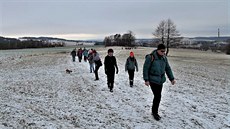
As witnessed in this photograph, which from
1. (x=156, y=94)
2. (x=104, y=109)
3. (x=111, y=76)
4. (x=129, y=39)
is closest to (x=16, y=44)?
(x=129, y=39)

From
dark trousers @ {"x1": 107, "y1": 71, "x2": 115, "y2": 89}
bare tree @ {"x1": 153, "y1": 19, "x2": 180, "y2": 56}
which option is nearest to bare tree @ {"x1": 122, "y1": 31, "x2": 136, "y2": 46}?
bare tree @ {"x1": 153, "y1": 19, "x2": 180, "y2": 56}

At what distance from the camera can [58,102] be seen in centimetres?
951

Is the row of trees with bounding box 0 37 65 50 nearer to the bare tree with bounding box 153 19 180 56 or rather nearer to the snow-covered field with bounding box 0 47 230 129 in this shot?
the bare tree with bounding box 153 19 180 56

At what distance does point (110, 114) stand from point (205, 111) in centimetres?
349

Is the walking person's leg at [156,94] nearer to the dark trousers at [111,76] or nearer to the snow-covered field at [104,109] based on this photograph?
the snow-covered field at [104,109]

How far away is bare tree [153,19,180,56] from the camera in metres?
71.4

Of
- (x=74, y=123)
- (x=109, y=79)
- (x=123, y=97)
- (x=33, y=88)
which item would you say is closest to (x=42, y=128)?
(x=74, y=123)

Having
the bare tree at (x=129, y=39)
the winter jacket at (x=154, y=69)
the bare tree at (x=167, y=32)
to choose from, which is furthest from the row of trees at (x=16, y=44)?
the winter jacket at (x=154, y=69)

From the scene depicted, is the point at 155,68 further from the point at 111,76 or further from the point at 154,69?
the point at 111,76

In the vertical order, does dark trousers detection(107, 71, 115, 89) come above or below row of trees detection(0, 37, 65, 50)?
below

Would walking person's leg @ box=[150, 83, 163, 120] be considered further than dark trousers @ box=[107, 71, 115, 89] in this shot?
No

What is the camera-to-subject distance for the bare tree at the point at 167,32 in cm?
7138

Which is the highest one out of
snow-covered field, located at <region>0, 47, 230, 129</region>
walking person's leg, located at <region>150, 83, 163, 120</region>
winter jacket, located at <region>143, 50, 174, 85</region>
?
winter jacket, located at <region>143, 50, 174, 85</region>

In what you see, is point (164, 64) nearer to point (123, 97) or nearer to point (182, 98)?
point (123, 97)
